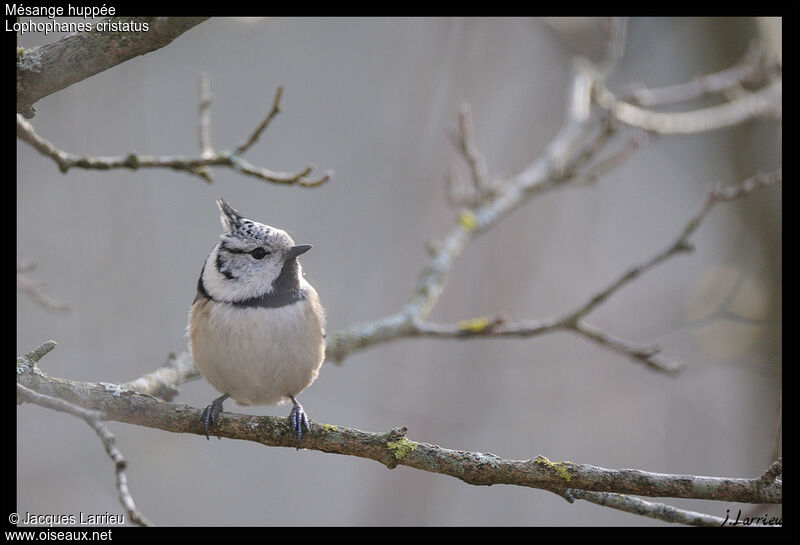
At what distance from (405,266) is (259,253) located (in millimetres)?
3700

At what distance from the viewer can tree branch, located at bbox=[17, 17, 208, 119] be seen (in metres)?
2.29

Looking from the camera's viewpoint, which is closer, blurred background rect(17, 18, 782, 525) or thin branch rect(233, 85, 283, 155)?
thin branch rect(233, 85, 283, 155)

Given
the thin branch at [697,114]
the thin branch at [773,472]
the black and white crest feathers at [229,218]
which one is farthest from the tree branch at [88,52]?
the thin branch at [697,114]

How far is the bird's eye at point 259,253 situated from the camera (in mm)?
3553

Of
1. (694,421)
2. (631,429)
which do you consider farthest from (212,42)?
(694,421)

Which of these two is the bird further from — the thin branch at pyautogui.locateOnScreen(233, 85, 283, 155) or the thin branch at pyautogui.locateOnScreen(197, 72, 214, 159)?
the thin branch at pyautogui.locateOnScreen(233, 85, 283, 155)

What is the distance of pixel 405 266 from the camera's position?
718cm

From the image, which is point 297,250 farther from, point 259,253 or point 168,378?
point 168,378

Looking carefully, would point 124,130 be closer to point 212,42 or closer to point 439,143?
point 212,42

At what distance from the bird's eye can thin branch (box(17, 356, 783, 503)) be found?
920 millimetres

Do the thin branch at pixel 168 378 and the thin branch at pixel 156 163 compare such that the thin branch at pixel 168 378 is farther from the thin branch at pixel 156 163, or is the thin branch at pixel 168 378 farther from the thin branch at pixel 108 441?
the thin branch at pixel 156 163

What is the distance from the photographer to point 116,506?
559 cm

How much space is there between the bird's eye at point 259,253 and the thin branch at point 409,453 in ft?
3.02

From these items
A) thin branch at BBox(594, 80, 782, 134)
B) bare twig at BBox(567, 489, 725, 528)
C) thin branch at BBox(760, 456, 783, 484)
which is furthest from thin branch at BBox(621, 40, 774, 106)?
thin branch at BBox(760, 456, 783, 484)
